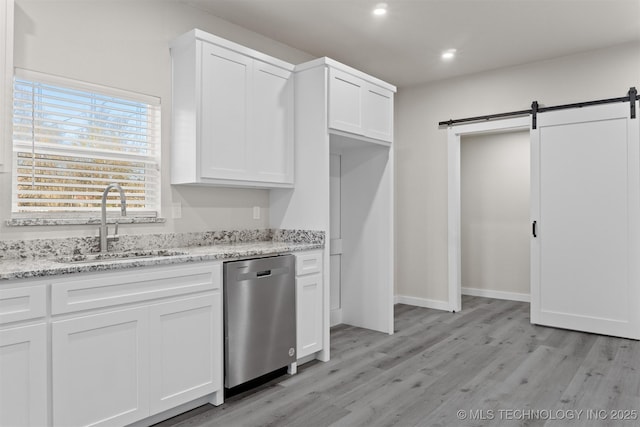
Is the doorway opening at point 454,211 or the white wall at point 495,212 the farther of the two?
the white wall at point 495,212

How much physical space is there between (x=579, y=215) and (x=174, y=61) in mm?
3824

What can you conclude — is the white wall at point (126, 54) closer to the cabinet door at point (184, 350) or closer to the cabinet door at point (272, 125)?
the cabinet door at point (272, 125)

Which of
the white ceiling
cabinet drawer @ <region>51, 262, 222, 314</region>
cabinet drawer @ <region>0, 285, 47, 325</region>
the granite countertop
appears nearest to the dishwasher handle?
the granite countertop

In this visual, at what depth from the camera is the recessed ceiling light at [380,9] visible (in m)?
3.25

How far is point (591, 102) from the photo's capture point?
4.08 meters

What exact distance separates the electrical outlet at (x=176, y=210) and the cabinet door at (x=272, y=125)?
0.59 metres

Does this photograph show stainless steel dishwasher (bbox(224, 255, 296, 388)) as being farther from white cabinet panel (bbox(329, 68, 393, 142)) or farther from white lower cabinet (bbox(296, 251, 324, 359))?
white cabinet panel (bbox(329, 68, 393, 142))

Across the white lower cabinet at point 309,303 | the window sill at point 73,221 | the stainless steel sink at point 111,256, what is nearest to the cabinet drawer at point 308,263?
the white lower cabinet at point 309,303

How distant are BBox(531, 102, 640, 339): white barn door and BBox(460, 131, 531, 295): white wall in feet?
4.27

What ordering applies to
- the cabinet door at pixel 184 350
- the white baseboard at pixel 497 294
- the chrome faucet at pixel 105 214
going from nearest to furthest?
Result: the cabinet door at pixel 184 350 → the chrome faucet at pixel 105 214 → the white baseboard at pixel 497 294

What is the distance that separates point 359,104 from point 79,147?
215 cm

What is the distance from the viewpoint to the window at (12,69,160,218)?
2453mm

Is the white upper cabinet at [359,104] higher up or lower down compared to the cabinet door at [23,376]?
higher up

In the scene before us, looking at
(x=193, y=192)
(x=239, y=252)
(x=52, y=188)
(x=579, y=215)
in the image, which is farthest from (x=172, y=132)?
(x=579, y=215)
